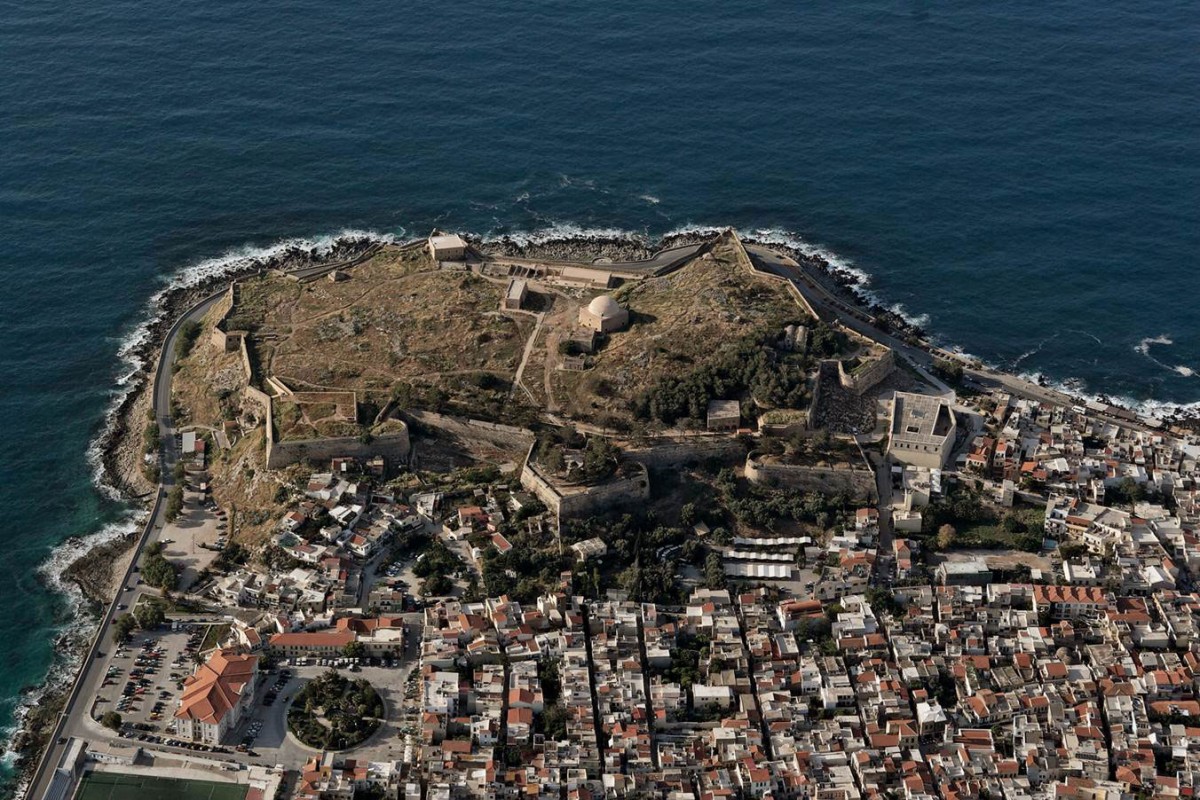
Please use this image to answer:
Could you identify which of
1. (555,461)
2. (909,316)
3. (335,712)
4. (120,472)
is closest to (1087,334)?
(909,316)

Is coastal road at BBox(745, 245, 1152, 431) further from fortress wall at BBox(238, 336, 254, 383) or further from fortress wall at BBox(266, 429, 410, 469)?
fortress wall at BBox(238, 336, 254, 383)

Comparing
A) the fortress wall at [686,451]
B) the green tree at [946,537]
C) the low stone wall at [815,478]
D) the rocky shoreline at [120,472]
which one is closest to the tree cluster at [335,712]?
the rocky shoreline at [120,472]

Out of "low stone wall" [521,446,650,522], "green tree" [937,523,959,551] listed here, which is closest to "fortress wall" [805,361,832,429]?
"green tree" [937,523,959,551]

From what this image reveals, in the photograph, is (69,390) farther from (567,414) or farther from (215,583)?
(567,414)

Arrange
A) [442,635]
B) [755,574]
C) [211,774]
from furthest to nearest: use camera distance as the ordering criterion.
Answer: [755,574] → [442,635] → [211,774]

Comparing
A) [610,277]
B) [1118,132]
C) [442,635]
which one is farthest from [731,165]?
[442,635]
